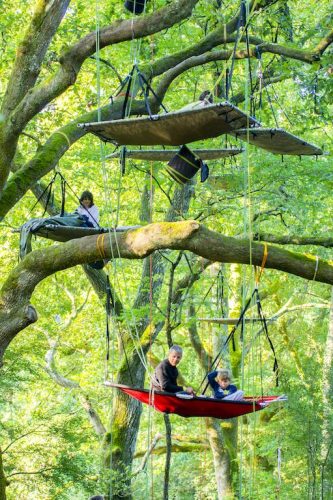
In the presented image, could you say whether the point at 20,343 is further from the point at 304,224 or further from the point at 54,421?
the point at 304,224

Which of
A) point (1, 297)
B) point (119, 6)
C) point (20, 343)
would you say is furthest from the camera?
point (20, 343)

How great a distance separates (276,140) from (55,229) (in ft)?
5.87

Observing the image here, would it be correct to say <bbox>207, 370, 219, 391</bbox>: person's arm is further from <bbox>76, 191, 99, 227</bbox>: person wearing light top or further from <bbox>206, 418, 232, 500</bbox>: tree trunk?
<bbox>206, 418, 232, 500</bbox>: tree trunk

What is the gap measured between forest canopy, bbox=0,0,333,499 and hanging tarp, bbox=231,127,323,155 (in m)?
0.33

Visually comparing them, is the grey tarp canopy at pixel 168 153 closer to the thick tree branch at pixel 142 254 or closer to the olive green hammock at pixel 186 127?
the olive green hammock at pixel 186 127

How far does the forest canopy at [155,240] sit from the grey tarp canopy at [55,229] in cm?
18

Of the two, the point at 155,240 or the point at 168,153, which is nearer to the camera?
the point at 155,240

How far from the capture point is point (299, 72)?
8.83 meters

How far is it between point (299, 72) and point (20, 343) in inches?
229

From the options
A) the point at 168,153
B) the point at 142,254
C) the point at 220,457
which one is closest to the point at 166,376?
the point at 142,254

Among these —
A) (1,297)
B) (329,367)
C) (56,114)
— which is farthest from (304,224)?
(1,297)

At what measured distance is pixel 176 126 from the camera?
555cm

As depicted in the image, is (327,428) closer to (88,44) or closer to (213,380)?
(213,380)

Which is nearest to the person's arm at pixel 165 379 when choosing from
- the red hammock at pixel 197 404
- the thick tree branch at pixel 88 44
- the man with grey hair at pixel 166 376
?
the man with grey hair at pixel 166 376
